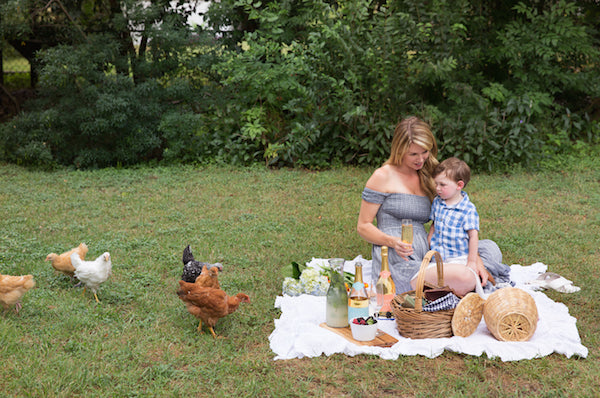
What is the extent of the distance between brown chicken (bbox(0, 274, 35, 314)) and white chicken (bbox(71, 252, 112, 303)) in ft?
1.30

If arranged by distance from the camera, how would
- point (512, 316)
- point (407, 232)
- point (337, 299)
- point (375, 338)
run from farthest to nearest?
point (407, 232), point (337, 299), point (375, 338), point (512, 316)

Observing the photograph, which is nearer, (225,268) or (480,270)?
(480,270)

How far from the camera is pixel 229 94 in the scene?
1013 centimetres

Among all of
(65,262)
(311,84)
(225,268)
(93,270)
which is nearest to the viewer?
(93,270)

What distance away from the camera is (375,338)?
362 cm

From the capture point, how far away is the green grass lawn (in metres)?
3.17

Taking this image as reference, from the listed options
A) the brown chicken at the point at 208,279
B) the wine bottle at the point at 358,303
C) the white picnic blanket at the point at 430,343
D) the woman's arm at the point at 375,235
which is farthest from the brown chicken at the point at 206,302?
the woman's arm at the point at 375,235

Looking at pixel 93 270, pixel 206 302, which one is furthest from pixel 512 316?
pixel 93 270

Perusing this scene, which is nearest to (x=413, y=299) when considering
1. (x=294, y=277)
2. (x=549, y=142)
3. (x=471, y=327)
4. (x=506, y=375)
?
(x=471, y=327)

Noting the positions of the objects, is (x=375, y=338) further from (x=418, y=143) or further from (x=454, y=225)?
(x=418, y=143)

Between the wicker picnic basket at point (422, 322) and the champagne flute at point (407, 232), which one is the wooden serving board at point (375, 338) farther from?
the champagne flute at point (407, 232)

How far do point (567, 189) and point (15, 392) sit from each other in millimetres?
7287

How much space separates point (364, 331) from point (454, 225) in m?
1.10

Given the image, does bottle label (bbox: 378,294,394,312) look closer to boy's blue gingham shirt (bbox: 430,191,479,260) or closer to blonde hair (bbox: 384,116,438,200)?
boy's blue gingham shirt (bbox: 430,191,479,260)
